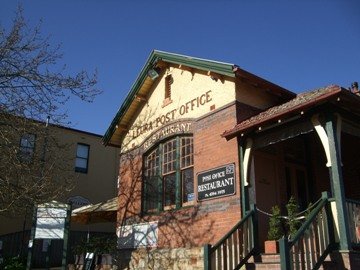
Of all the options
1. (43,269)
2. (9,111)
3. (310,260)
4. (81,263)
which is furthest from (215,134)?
(43,269)

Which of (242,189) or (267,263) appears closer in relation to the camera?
(267,263)

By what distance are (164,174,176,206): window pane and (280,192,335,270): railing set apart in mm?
5446

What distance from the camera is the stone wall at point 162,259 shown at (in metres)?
11.1

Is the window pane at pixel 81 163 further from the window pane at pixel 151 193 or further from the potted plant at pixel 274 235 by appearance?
the potted plant at pixel 274 235

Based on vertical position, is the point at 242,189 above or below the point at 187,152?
below

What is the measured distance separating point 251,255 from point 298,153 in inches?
159

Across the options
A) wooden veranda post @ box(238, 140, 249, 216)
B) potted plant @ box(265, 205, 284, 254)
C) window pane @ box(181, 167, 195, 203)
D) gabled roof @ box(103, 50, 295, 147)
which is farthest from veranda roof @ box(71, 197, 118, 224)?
potted plant @ box(265, 205, 284, 254)

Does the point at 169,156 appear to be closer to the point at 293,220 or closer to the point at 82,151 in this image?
the point at 293,220

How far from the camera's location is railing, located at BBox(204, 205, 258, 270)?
8.72 m

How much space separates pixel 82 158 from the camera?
27.5m

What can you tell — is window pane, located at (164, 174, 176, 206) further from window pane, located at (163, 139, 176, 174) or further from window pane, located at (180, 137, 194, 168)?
window pane, located at (180, 137, 194, 168)

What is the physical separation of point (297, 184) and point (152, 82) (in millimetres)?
6100

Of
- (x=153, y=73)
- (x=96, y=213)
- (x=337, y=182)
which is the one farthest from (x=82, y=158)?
(x=337, y=182)

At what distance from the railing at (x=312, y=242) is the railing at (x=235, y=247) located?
166 cm
